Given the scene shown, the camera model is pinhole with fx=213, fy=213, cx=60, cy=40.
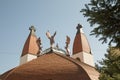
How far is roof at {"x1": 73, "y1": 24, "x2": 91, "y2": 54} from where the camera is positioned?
24844mm

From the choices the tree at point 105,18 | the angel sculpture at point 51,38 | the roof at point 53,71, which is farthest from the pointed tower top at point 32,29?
the tree at point 105,18

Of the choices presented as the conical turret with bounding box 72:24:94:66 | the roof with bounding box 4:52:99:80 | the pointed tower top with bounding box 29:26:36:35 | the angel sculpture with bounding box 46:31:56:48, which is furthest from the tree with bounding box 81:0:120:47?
the pointed tower top with bounding box 29:26:36:35

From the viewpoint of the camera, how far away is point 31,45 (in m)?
27.2

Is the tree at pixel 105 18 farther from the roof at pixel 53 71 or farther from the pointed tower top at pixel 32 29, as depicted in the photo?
the pointed tower top at pixel 32 29

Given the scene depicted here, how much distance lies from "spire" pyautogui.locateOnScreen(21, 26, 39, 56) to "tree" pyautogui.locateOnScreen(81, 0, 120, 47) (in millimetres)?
22378

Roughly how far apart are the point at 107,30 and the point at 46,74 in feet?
41.2

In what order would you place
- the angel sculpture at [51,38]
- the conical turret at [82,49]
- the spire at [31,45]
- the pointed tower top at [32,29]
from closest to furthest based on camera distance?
the angel sculpture at [51,38], the conical turret at [82,49], the spire at [31,45], the pointed tower top at [32,29]

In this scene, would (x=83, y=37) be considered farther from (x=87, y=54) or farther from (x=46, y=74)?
(x=46, y=74)

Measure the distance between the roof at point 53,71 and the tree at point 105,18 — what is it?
11526 millimetres

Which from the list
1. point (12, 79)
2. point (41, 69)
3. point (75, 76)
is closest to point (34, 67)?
point (41, 69)

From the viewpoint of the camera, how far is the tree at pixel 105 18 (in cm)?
411

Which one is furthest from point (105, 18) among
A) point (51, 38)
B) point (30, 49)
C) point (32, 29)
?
point (32, 29)

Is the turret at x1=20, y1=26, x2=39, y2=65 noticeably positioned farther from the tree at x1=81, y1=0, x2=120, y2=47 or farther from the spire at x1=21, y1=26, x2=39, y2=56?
the tree at x1=81, y1=0, x2=120, y2=47

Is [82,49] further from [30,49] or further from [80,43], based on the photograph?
[30,49]
